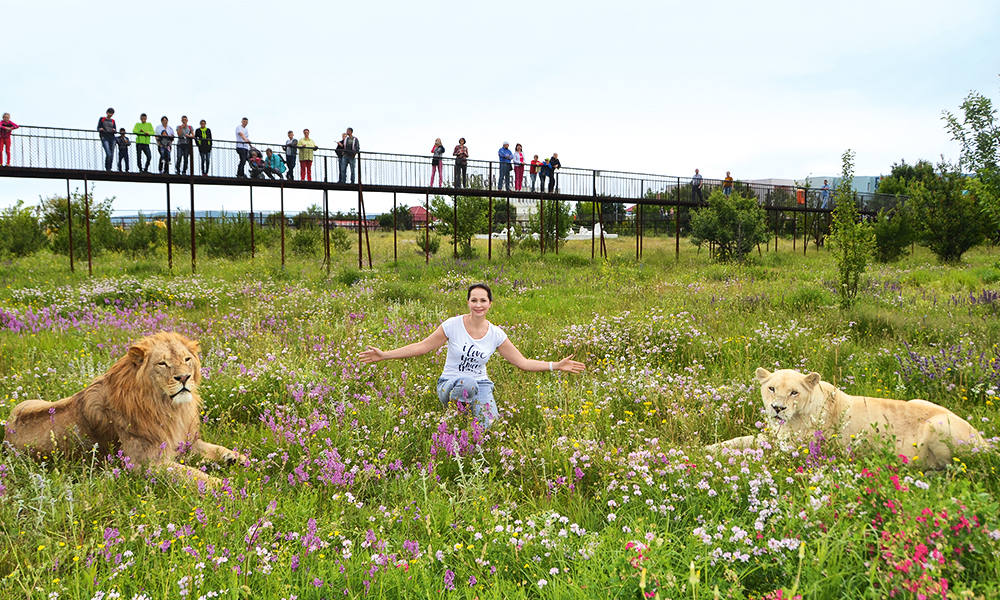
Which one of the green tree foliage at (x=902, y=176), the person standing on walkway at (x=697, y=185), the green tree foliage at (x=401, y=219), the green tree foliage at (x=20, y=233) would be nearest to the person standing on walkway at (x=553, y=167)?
the person standing on walkway at (x=697, y=185)

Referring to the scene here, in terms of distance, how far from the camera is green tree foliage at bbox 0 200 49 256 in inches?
1228

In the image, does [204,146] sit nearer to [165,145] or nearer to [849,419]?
[165,145]

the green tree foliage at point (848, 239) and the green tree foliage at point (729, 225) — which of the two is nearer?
the green tree foliage at point (848, 239)

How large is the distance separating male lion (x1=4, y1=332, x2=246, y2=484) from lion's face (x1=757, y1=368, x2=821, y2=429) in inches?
171

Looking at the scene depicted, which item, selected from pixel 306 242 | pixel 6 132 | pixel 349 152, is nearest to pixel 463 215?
pixel 349 152

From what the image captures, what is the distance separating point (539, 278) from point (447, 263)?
215 inches

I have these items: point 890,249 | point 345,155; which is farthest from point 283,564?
point 890,249

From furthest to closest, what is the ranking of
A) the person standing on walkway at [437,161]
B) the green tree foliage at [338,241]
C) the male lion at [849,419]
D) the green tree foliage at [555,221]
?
the green tree foliage at [555,221] → the green tree foliage at [338,241] → the person standing on walkway at [437,161] → the male lion at [849,419]

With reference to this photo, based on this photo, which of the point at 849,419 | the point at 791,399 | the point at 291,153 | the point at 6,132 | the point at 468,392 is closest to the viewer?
the point at 849,419

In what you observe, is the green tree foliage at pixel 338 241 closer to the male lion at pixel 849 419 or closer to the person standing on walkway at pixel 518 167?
the person standing on walkway at pixel 518 167

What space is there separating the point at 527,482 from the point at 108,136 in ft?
73.8

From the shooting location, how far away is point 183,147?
21.3 metres

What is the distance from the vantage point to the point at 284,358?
23.6 ft

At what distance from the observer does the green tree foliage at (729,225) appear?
28141 mm
